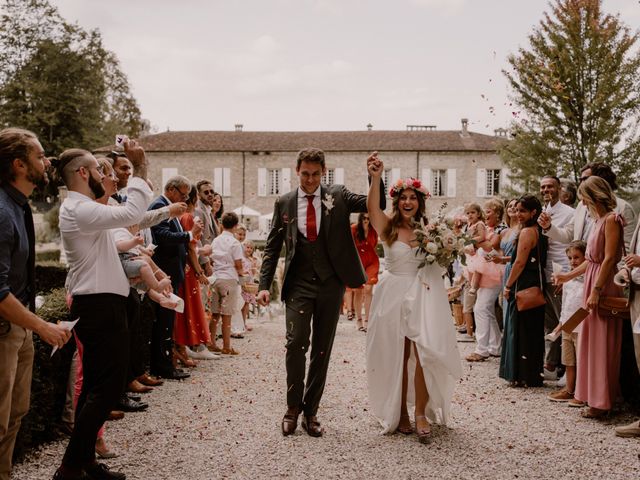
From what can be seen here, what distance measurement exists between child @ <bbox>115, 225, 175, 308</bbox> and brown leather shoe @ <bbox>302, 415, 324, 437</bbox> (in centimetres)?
149

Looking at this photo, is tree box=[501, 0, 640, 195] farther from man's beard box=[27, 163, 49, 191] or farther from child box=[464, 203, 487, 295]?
man's beard box=[27, 163, 49, 191]

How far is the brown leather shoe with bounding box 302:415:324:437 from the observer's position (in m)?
5.12

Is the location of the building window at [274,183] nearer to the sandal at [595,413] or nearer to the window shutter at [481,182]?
the window shutter at [481,182]

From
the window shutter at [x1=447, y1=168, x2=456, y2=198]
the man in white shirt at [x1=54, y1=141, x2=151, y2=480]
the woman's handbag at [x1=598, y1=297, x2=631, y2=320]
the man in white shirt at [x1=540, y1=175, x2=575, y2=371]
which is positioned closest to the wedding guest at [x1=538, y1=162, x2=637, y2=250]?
the man in white shirt at [x1=540, y1=175, x2=575, y2=371]

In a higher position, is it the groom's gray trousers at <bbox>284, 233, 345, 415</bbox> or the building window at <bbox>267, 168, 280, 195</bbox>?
the building window at <bbox>267, 168, 280, 195</bbox>

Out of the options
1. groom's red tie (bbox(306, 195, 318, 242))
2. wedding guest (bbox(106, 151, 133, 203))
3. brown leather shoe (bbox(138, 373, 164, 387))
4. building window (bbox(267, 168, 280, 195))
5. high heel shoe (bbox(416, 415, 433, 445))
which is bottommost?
brown leather shoe (bbox(138, 373, 164, 387))

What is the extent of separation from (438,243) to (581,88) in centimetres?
1711

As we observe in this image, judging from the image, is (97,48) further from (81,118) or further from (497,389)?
(497,389)

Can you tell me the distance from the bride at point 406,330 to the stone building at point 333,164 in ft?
121

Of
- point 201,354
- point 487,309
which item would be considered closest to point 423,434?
point 487,309

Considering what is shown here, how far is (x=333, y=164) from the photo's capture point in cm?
4328

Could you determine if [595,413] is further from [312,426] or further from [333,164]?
[333,164]

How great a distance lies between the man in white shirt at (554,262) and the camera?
7227 millimetres

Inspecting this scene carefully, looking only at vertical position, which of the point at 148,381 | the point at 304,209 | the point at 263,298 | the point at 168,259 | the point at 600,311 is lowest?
the point at 148,381
